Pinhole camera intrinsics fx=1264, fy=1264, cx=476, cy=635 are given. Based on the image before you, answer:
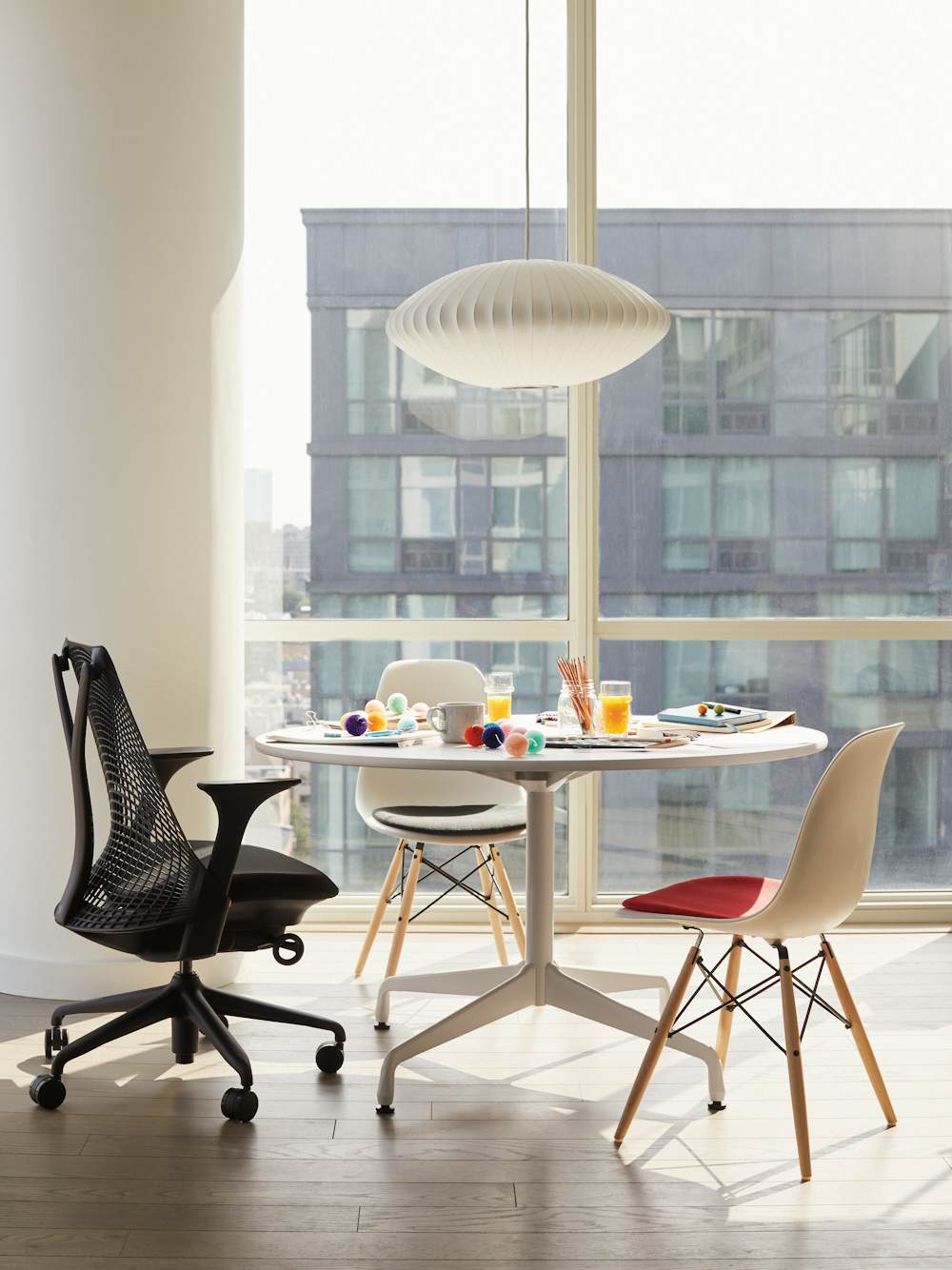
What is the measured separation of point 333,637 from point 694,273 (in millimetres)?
1674

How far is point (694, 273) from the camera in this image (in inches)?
163

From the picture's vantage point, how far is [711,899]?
2553mm

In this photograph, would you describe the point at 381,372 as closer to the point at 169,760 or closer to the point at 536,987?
the point at 169,760

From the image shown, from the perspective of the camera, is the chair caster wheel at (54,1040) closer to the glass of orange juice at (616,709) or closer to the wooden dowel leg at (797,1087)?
the glass of orange juice at (616,709)

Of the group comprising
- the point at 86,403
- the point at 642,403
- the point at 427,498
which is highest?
the point at 642,403

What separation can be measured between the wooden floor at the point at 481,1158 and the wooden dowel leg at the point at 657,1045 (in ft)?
0.21

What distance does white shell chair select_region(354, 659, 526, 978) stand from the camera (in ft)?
10.6

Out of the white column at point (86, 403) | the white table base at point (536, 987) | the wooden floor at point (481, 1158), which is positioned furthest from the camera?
the white column at point (86, 403)

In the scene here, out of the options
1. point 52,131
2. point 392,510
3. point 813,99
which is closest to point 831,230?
point 813,99

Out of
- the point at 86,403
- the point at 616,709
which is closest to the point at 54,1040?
the point at 616,709

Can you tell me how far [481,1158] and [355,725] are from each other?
0.98 metres

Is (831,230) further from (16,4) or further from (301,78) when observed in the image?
(16,4)

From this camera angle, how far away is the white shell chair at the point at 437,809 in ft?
10.6

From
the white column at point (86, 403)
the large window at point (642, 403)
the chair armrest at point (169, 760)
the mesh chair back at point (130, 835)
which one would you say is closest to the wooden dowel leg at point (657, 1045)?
the mesh chair back at point (130, 835)
